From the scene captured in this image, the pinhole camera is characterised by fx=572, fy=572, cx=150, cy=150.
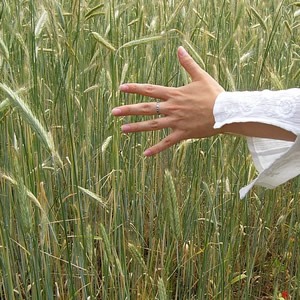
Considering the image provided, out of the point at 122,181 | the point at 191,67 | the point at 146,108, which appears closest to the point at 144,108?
the point at 146,108

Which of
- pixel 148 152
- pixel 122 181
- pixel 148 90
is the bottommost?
pixel 122 181

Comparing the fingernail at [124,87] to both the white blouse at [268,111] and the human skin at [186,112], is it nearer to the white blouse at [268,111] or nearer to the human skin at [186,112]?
the human skin at [186,112]

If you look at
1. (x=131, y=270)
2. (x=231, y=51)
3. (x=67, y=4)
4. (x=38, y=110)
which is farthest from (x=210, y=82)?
(x=67, y=4)

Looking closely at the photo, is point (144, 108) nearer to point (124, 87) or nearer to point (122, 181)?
point (124, 87)

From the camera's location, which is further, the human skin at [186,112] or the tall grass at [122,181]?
the tall grass at [122,181]

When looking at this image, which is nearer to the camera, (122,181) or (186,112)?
(186,112)

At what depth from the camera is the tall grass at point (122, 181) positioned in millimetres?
1058

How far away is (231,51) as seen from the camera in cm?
160

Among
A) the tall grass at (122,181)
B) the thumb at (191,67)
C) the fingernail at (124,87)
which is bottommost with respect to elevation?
the tall grass at (122,181)

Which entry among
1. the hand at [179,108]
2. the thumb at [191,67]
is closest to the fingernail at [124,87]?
the hand at [179,108]

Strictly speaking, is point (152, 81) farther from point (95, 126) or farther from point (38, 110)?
point (38, 110)

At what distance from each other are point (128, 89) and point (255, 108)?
199mm

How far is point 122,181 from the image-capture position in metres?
1.25

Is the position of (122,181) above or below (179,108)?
below
